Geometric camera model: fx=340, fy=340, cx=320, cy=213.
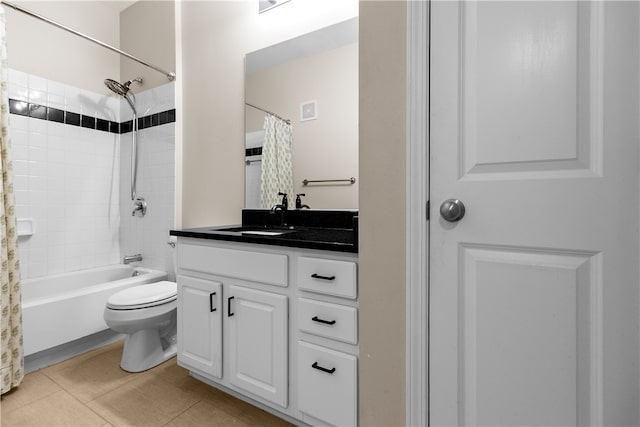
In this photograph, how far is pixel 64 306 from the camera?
1.99 metres

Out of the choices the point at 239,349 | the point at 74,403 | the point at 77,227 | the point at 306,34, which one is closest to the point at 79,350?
the point at 74,403

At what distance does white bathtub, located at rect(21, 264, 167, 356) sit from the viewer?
1877 millimetres

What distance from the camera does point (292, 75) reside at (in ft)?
6.32

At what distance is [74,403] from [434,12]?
222 cm

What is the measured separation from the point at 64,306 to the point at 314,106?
1848 mm

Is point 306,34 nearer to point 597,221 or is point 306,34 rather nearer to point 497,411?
point 597,221

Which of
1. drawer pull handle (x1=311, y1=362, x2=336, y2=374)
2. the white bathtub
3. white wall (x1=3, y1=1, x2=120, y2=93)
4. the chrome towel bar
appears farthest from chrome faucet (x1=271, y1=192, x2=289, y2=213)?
white wall (x1=3, y1=1, x2=120, y2=93)

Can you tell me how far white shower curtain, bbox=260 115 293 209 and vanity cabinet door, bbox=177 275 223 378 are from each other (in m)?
0.63

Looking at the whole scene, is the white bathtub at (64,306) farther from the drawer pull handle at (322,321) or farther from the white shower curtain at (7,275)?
the drawer pull handle at (322,321)

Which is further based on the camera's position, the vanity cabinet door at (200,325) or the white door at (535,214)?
the vanity cabinet door at (200,325)

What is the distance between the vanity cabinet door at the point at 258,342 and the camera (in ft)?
4.45

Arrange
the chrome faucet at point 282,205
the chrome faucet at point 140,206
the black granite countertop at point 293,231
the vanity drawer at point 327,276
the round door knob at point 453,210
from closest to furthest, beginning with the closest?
the round door knob at point 453,210 → the vanity drawer at point 327,276 → the black granite countertop at point 293,231 → the chrome faucet at point 282,205 → the chrome faucet at point 140,206

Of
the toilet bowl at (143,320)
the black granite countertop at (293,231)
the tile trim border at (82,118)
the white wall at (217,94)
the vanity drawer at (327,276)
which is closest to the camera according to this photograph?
the vanity drawer at (327,276)

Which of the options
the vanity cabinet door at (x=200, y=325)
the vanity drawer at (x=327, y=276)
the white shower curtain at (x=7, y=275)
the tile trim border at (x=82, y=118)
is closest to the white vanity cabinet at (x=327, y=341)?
the vanity drawer at (x=327, y=276)
